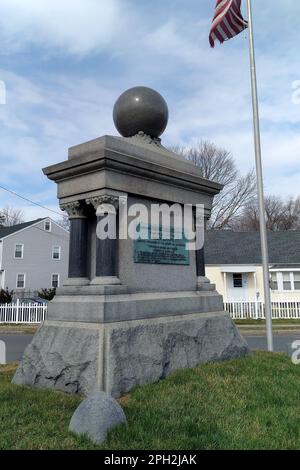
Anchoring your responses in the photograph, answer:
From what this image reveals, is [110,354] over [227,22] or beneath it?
beneath

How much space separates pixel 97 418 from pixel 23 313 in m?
19.2

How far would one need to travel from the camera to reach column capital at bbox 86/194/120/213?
18.5ft

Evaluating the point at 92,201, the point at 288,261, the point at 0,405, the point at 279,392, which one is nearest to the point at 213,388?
the point at 279,392

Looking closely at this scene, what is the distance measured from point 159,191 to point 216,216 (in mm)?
32263

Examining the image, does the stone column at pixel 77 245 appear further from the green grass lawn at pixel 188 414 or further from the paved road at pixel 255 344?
the paved road at pixel 255 344

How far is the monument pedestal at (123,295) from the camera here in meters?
5.04

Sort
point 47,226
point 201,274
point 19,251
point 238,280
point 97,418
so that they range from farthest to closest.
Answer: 1. point 47,226
2. point 19,251
3. point 238,280
4. point 201,274
5. point 97,418

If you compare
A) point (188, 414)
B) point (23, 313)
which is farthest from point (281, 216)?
point (188, 414)

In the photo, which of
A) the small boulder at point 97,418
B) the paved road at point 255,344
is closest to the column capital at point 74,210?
the small boulder at point 97,418

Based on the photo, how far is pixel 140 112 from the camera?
686 centimetres

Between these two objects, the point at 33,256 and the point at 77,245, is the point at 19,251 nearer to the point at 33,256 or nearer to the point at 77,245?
the point at 33,256

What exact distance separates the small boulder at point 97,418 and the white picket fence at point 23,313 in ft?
59.3

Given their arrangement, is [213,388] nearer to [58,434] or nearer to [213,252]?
[58,434]

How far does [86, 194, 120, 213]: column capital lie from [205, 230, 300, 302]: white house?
1933 centimetres
